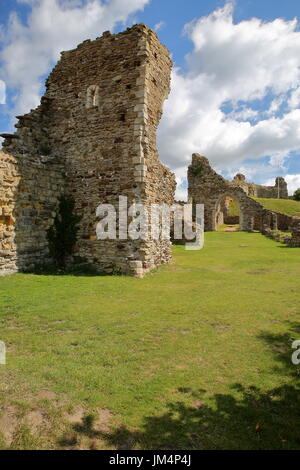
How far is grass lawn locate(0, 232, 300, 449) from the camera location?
3.23 m

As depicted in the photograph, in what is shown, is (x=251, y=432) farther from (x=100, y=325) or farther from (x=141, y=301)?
(x=141, y=301)

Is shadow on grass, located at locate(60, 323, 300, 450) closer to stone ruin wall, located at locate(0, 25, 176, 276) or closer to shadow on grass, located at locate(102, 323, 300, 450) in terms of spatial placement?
shadow on grass, located at locate(102, 323, 300, 450)

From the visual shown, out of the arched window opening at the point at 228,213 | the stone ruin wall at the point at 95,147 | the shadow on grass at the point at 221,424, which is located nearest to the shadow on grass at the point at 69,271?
the stone ruin wall at the point at 95,147

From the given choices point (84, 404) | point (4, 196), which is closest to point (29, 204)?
point (4, 196)

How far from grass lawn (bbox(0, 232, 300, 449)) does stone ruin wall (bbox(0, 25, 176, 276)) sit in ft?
10.5

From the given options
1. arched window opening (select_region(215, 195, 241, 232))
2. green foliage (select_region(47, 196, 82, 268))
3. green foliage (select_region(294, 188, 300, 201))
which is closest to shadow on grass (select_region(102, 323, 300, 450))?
green foliage (select_region(47, 196, 82, 268))

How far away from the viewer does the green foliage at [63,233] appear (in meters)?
12.1

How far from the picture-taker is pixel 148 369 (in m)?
4.54

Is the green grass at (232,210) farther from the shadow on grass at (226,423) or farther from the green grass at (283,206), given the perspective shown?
the shadow on grass at (226,423)

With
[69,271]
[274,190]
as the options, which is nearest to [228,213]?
[274,190]

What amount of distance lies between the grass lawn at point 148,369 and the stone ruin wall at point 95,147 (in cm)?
320

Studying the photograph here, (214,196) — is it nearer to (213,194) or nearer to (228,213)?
(213,194)

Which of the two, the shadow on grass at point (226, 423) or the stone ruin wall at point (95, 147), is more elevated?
the stone ruin wall at point (95, 147)

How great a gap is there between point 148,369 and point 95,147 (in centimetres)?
970
